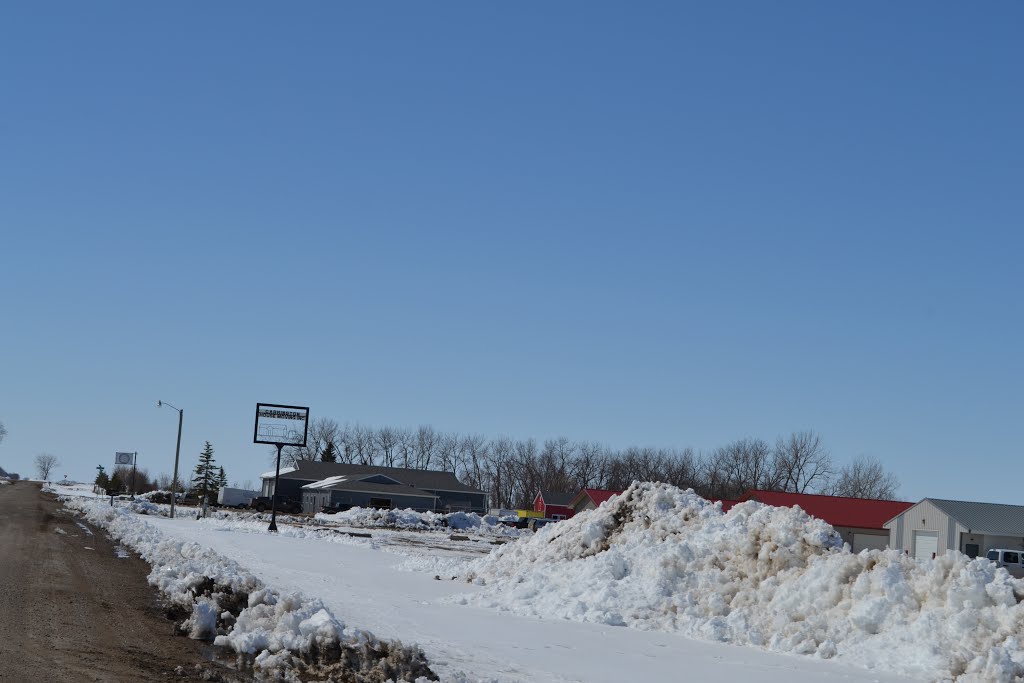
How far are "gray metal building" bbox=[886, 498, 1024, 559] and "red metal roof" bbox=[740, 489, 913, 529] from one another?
4.02 meters

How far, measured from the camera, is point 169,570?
19250mm

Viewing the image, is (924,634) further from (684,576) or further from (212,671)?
(212,671)

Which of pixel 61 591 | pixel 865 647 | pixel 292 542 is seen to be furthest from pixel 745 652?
pixel 292 542

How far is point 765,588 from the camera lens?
50.2 feet

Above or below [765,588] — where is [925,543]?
below

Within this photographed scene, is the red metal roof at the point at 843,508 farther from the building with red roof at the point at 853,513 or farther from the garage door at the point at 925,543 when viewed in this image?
the garage door at the point at 925,543

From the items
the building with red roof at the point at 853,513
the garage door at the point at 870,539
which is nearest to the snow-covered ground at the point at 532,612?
the building with red roof at the point at 853,513

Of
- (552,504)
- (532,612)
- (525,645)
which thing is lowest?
(552,504)

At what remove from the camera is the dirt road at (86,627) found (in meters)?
9.88

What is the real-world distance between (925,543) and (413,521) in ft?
119

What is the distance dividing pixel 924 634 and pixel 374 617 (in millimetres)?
8045

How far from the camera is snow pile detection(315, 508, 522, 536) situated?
232 ft

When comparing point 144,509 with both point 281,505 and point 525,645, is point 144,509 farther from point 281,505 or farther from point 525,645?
point 525,645

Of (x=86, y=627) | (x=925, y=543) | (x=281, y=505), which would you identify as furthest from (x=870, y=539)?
(x=281, y=505)
